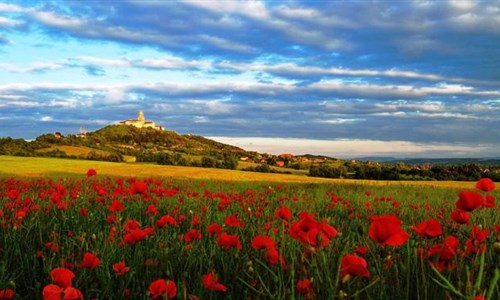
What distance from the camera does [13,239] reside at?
181 inches

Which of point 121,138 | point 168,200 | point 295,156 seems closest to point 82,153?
point 295,156

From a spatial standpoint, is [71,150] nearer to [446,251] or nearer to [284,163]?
[284,163]

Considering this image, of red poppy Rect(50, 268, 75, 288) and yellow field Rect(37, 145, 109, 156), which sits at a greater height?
yellow field Rect(37, 145, 109, 156)

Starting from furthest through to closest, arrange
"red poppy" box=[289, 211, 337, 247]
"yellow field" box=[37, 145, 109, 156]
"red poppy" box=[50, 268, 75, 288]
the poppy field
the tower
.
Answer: the tower < "yellow field" box=[37, 145, 109, 156] < "red poppy" box=[289, 211, 337, 247] < the poppy field < "red poppy" box=[50, 268, 75, 288]

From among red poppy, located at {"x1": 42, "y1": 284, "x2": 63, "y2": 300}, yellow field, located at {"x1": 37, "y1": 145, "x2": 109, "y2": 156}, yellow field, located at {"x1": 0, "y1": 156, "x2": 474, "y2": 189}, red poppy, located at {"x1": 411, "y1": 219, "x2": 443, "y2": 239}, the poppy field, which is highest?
yellow field, located at {"x1": 37, "y1": 145, "x2": 109, "y2": 156}

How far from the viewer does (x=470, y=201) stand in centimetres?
243

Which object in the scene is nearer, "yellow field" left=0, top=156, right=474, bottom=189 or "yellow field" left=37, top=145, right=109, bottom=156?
"yellow field" left=0, top=156, right=474, bottom=189

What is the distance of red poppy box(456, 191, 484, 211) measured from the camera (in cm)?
238

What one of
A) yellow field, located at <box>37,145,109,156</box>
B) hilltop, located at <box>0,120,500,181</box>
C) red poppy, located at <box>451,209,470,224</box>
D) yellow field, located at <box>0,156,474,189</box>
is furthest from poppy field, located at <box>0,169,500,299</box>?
yellow field, located at <box>37,145,109,156</box>

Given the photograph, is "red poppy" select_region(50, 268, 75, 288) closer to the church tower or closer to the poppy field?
the poppy field

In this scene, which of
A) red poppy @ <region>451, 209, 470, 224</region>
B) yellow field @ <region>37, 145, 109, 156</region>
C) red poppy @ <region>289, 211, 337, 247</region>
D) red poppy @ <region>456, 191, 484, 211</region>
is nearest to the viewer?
red poppy @ <region>289, 211, 337, 247</region>

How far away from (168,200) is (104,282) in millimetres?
6056

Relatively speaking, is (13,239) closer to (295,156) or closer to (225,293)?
(225,293)

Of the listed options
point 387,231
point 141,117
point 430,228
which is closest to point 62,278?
point 387,231
